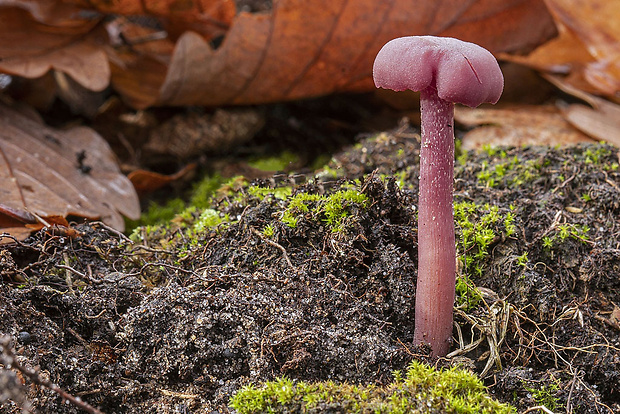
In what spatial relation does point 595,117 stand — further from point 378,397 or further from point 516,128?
point 378,397

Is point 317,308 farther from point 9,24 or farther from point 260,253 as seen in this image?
point 9,24

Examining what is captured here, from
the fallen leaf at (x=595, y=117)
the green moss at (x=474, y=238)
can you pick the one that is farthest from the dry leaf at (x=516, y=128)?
the green moss at (x=474, y=238)

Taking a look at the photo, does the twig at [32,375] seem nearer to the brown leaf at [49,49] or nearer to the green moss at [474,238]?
the green moss at [474,238]

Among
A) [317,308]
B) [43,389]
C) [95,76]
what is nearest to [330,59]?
[95,76]

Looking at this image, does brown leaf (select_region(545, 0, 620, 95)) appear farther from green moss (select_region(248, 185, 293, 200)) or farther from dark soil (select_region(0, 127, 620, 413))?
green moss (select_region(248, 185, 293, 200))

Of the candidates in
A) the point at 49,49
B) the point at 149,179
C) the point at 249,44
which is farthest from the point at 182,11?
the point at 149,179

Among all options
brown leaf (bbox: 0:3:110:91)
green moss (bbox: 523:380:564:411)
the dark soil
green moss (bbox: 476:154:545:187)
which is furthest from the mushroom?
brown leaf (bbox: 0:3:110:91)

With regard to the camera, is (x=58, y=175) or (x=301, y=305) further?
(x=58, y=175)
